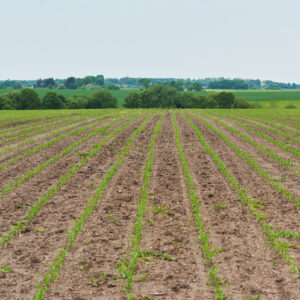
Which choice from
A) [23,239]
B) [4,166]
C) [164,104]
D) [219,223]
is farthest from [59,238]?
[164,104]

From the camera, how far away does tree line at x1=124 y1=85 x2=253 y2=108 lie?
→ 103m

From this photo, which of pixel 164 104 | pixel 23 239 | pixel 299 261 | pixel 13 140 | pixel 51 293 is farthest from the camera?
pixel 164 104

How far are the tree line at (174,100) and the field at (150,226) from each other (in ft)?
290

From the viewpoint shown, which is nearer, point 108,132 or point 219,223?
point 219,223

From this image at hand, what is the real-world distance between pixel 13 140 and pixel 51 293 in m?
18.3

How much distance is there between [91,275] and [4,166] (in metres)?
9.78

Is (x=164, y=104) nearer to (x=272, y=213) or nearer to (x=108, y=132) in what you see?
(x=108, y=132)

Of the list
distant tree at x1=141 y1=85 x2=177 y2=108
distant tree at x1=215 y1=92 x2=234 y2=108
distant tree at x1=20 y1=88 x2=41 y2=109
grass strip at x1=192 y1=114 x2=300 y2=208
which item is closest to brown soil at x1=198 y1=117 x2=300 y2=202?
grass strip at x1=192 y1=114 x2=300 y2=208

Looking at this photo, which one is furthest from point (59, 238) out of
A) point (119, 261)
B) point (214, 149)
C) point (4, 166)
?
point (214, 149)

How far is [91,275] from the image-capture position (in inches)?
242

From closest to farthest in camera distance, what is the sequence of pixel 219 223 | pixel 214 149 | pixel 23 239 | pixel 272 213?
pixel 23 239
pixel 219 223
pixel 272 213
pixel 214 149

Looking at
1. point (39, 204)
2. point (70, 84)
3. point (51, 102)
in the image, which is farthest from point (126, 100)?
point (70, 84)

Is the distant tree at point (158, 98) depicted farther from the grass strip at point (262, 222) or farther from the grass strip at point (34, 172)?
the grass strip at point (262, 222)

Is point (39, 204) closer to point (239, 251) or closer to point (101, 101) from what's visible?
point (239, 251)
